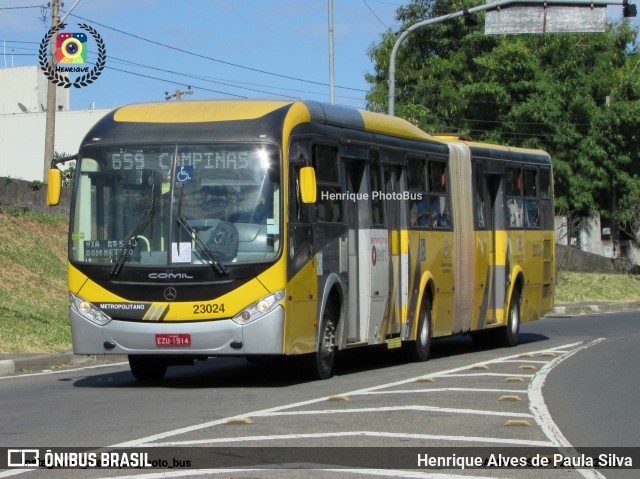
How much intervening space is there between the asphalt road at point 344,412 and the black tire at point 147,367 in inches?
9.7

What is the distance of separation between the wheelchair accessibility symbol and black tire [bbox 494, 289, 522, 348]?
973 centimetres

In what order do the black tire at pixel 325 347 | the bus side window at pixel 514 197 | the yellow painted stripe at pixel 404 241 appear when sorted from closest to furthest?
the black tire at pixel 325 347 < the yellow painted stripe at pixel 404 241 < the bus side window at pixel 514 197

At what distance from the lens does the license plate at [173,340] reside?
13.3 meters

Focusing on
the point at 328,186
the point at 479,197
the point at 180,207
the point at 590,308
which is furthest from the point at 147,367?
the point at 590,308

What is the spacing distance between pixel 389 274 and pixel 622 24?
39.4 meters

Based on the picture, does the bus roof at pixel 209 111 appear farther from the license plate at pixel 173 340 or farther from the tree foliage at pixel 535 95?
the tree foliage at pixel 535 95

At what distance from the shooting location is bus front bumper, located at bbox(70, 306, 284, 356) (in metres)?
13.3

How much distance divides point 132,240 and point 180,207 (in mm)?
655

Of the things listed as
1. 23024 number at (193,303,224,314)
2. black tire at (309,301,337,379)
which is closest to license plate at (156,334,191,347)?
23024 number at (193,303,224,314)

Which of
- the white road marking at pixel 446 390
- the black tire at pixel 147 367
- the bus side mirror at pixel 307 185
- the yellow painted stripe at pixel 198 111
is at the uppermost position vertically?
the yellow painted stripe at pixel 198 111

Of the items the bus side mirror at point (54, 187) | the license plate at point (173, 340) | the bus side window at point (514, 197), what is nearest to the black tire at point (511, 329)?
the bus side window at point (514, 197)

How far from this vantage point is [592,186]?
48875 millimetres

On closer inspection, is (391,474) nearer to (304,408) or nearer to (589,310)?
(304,408)

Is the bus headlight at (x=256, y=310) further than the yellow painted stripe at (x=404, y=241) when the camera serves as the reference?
No
